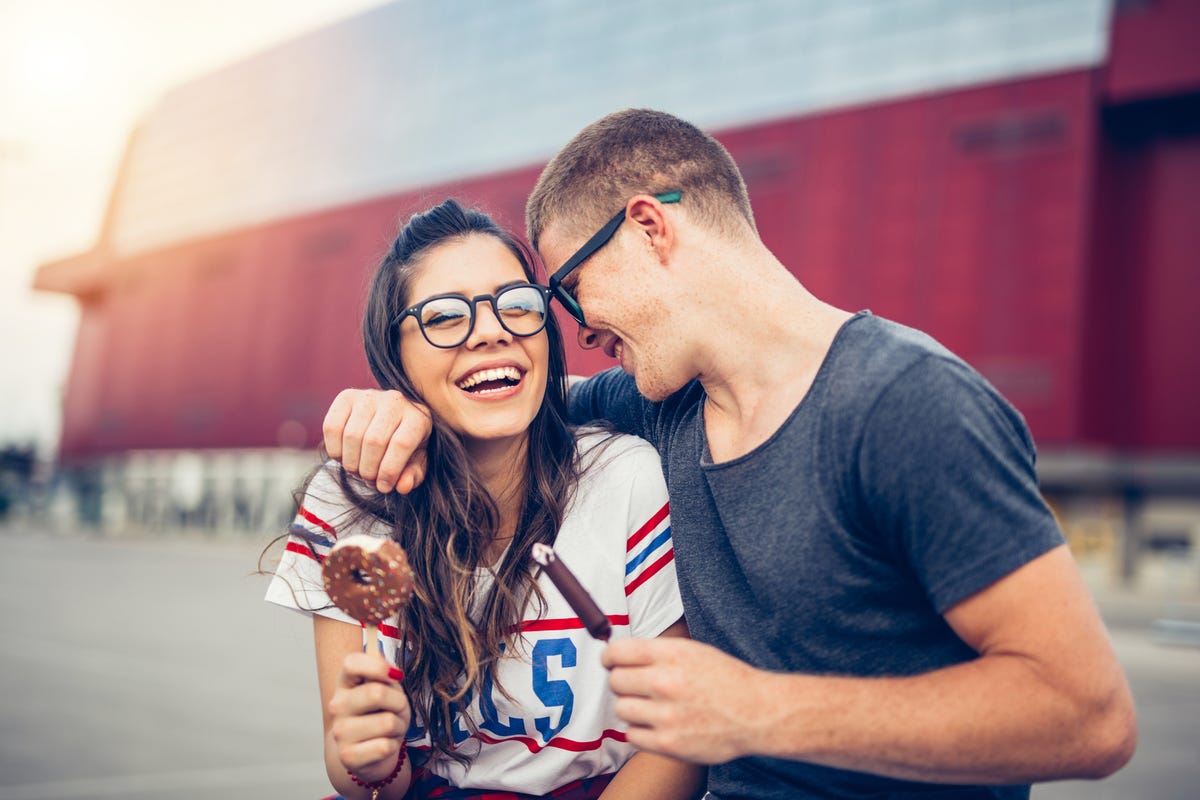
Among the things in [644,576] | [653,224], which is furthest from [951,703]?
[653,224]

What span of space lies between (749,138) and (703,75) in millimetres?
2050

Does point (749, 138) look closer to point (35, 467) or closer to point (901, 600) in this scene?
point (901, 600)

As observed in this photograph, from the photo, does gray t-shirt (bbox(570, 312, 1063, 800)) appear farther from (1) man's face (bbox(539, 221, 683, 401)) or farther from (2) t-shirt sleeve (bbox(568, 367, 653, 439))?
(2) t-shirt sleeve (bbox(568, 367, 653, 439))

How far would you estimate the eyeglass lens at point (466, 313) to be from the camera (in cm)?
242

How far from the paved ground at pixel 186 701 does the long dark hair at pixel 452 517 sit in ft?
9.84

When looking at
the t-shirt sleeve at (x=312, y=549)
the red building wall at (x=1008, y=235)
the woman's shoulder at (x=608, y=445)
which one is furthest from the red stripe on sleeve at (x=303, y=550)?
the red building wall at (x=1008, y=235)

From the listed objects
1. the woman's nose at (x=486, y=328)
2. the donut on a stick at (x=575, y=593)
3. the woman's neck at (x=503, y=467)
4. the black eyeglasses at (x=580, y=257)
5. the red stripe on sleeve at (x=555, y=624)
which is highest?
the black eyeglasses at (x=580, y=257)

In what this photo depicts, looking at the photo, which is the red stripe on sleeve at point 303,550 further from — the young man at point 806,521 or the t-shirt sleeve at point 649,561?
the t-shirt sleeve at point 649,561

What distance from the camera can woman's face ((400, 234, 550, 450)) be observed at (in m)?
2.44

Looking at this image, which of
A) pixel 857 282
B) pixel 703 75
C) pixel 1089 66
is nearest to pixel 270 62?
pixel 703 75

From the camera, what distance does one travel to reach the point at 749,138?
67.2 feet

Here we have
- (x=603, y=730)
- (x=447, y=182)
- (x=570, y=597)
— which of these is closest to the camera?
(x=570, y=597)

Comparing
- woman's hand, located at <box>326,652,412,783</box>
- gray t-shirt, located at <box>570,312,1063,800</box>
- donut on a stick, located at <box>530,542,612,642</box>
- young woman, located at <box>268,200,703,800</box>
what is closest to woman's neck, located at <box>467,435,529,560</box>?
young woman, located at <box>268,200,703,800</box>

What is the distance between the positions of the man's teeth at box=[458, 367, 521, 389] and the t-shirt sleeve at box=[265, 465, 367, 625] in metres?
0.37
